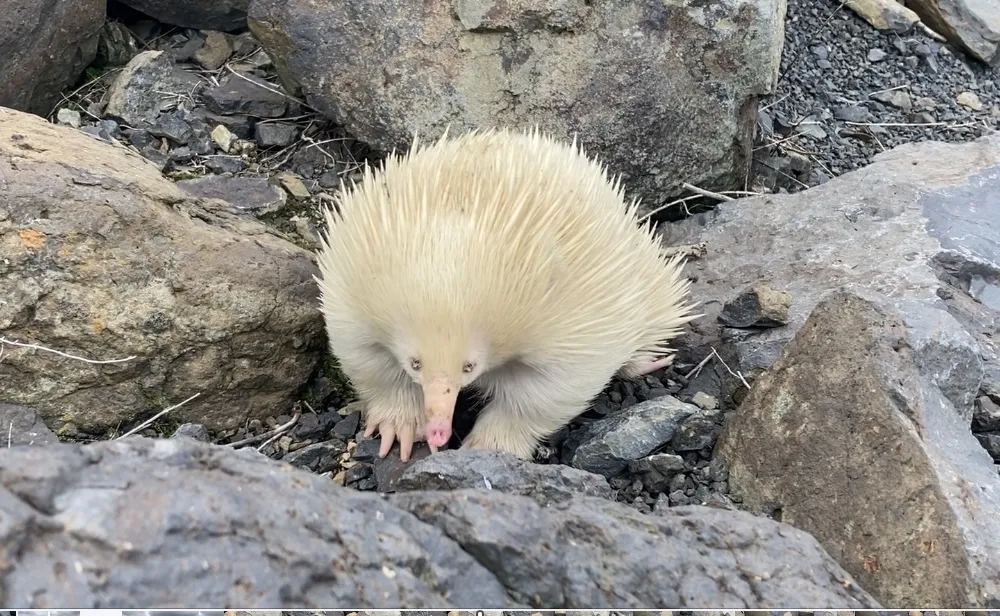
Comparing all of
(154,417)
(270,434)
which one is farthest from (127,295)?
(270,434)

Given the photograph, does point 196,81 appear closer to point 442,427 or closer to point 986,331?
point 442,427

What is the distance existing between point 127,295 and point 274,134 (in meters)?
1.21

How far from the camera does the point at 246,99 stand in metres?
3.36

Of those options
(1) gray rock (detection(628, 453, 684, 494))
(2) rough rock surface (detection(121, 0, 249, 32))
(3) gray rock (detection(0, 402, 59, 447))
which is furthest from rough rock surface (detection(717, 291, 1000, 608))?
(2) rough rock surface (detection(121, 0, 249, 32))

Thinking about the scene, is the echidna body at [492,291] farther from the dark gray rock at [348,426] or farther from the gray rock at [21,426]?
the gray rock at [21,426]

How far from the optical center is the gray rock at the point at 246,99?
3326mm

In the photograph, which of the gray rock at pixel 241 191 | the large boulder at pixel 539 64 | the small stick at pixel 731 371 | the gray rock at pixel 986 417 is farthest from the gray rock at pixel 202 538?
the large boulder at pixel 539 64

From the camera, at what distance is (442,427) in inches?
79.9

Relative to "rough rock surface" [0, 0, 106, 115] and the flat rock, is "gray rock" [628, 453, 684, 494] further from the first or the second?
the flat rock

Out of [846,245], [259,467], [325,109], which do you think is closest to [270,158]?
[325,109]

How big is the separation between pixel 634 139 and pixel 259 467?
6.62 ft

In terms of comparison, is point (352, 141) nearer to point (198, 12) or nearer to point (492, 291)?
point (198, 12)

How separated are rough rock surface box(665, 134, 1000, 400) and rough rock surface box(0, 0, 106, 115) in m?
2.04

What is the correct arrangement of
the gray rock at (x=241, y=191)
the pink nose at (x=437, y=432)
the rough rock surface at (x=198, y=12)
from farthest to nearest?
the rough rock surface at (x=198, y=12) → the gray rock at (x=241, y=191) → the pink nose at (x=437, y=432)
